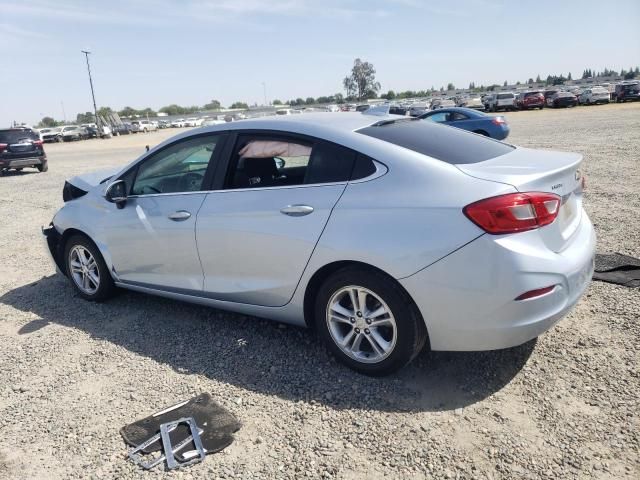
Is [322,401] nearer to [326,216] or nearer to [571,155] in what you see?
[326,216]

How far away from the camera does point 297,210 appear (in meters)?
3.34

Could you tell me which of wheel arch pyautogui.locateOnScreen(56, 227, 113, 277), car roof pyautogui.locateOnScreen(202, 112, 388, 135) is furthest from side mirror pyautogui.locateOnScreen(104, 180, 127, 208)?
car roof pyautogui.locateOnScreen(202, 112, 388, 135)

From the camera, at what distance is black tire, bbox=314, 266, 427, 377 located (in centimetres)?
301

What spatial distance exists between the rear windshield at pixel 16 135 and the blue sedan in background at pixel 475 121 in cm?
1410

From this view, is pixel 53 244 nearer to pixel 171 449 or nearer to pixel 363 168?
pixel 171 449

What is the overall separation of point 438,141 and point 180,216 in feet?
6.59

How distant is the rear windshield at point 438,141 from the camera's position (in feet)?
10.7

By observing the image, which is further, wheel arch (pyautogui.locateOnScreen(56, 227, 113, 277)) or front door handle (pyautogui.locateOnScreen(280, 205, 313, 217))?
wheel arch (pyautogui.locateOnScreen(56, 227, 113, 277))

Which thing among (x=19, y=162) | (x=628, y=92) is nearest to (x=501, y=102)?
(x=628, y=92)

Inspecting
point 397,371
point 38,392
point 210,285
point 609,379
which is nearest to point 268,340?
point 210,285

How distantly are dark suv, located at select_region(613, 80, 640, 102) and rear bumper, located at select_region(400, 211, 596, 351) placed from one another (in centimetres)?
4645

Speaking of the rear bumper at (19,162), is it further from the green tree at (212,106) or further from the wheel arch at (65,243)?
the green tree at (212,106)

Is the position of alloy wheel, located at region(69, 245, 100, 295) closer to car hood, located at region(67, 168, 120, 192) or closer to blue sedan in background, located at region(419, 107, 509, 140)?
car hood, located at region(67, 168, 120, 192)

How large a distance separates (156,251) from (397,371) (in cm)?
219
